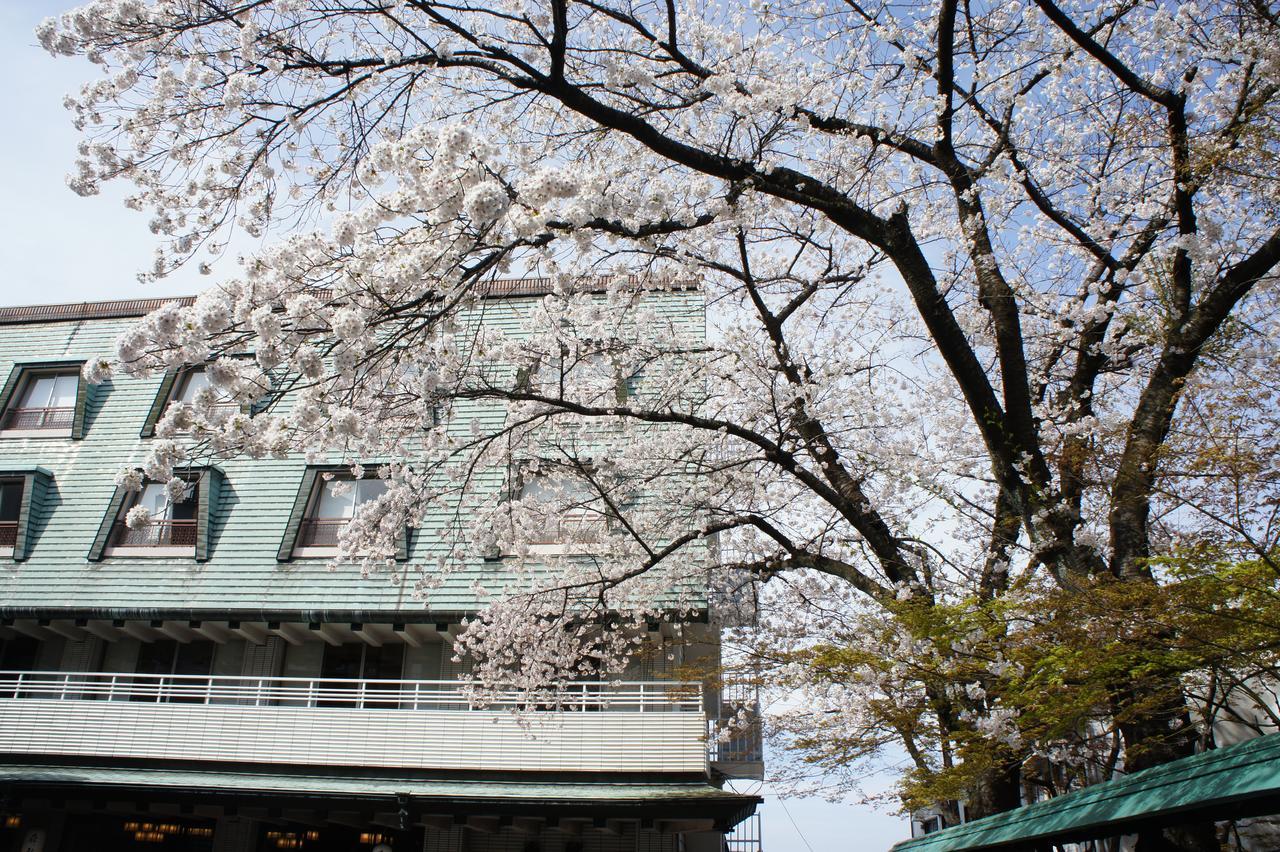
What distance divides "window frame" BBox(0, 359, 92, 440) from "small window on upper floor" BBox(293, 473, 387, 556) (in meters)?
5.55

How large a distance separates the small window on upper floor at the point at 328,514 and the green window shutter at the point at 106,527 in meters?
3.53

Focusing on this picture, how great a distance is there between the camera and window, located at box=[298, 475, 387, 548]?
15484mm

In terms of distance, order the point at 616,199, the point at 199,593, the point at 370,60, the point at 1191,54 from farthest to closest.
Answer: the point at 199,593 → the point at 1191,54 → the point at 616,199 → the point at 370,60

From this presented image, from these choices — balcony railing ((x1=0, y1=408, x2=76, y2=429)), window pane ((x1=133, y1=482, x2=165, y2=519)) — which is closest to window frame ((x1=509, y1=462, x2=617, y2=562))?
window pane ((x1=133, y1=482, x2=165, y2=519))

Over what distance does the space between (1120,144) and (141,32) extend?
9.21 m

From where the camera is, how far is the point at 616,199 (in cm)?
718

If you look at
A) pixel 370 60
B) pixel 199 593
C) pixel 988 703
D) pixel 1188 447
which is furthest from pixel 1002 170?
pixel 199 593

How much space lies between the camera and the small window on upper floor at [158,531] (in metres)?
15.8

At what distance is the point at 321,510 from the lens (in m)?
15.9

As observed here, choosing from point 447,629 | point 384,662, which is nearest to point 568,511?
point 447,629

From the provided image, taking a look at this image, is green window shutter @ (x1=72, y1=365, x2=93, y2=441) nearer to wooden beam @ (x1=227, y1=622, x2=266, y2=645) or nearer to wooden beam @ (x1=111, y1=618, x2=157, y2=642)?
wooden beam @ (x1=111, y1=618, x2=157, y2=642)

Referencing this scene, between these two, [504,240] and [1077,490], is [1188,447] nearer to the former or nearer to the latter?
[1077,490]

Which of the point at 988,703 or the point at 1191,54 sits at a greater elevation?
the point at 1191,54

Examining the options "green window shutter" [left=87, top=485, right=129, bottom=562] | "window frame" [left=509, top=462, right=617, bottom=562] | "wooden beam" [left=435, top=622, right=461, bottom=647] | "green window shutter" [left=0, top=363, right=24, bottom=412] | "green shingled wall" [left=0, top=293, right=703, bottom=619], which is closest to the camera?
"window frame" [left=509, top=462, right=617, bottom=562]
